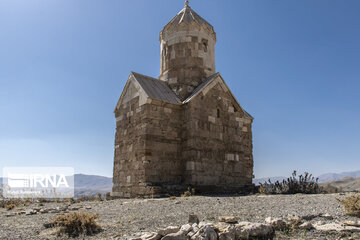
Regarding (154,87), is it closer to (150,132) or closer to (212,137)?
(150,132)

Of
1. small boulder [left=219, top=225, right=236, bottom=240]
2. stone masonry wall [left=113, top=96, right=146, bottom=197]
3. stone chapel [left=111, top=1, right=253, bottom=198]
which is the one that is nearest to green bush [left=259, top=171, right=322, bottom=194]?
stone chapel [left=111, top=1, right=253, bottom=198]

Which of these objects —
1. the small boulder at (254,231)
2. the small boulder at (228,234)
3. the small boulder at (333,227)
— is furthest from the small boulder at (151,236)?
the small boulder at (333,227)

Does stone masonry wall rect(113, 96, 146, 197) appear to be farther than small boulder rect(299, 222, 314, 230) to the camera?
Yes

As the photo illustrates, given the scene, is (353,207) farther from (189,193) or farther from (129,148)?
(129,148)

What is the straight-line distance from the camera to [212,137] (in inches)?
473

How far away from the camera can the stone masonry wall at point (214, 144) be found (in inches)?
446

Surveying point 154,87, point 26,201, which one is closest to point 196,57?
point 154,87

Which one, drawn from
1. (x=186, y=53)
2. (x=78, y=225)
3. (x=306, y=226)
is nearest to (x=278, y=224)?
(x=306, y=226)

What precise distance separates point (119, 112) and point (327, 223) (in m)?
10.8

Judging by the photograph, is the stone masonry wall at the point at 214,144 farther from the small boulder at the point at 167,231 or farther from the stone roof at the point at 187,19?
the small boulder at the point at 167,231

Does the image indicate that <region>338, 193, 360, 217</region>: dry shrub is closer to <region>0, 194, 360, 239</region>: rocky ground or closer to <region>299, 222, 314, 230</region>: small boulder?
<region>0, 194, 360, 239</region>: rocky ground

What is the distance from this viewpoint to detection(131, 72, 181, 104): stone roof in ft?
39.1

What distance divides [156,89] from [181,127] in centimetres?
211

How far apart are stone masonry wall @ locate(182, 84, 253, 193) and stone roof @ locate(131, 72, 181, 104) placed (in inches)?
38.1
